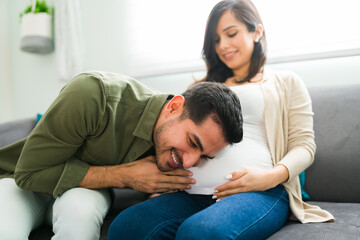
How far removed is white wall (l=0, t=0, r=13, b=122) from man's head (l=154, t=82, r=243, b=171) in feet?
6.91

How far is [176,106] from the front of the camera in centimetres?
98

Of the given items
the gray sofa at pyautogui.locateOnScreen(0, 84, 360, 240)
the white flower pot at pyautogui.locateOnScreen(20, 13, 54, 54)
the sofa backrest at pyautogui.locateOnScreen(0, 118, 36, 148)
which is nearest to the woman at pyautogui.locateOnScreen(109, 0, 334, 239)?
the gray sofa at pyautogui.locateOnScreen(0, 84, 360, 240)

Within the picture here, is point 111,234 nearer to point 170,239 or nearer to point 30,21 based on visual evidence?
point 170,239

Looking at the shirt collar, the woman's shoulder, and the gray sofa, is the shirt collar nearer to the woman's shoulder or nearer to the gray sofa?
the gray sofa

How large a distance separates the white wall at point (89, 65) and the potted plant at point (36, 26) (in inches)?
8.4

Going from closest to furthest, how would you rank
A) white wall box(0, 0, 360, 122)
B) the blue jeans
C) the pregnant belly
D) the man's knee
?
the blue jeans
the man's knee
the pregnant belly
white wall box(0, 0, 360, 122)

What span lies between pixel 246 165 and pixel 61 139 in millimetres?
567

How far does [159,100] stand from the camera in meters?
1.04

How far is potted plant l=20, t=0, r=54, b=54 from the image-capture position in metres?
2.14

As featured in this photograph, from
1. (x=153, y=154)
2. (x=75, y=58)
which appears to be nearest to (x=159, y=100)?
(x=153, y=154)

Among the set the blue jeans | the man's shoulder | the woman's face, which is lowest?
the blue jeans

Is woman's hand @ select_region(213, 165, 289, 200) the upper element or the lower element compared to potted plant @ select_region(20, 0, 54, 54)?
lower

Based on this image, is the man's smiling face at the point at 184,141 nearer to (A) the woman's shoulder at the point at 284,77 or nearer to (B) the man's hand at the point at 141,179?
(B) the man's hand at the point at 141,179

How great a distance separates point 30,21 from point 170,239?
6.37 ft
